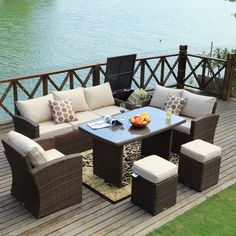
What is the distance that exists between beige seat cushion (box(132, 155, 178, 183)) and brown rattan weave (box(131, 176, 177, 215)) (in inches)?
2.0

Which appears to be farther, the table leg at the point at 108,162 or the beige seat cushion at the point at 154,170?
the table leg at the point at 108,162

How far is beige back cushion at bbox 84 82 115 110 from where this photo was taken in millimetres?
6664

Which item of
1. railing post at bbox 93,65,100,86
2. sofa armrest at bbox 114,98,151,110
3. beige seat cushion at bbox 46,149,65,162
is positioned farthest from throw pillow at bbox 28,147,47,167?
railing post at bbox 93,65,100,86

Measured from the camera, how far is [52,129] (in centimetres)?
573

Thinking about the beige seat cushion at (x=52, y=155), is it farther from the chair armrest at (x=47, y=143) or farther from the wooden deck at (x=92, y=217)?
the wooden deck at (x=92, y=217)

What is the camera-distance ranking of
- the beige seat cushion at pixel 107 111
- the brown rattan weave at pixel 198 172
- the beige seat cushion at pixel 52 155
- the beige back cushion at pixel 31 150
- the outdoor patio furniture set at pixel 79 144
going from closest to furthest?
the beige back cushion at pixel 31 150 → the outdoor patio furniture set at pixel 79 144 → the beige seat cushion at pixel 52 155 → the brown rattan weave at pixel 198 172 → the beige seat cushion at pixel 107 111

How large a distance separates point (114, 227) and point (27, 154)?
128cm

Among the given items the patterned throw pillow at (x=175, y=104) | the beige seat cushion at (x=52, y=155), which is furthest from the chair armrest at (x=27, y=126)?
the patterned throw pillow at (x=175, y=104)

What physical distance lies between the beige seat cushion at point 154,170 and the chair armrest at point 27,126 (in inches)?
66.6

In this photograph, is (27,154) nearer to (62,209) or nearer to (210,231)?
(62,209)

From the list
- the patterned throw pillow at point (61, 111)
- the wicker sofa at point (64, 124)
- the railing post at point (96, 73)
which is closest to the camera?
the wicker sofa at point (64, 124)

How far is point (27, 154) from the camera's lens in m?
4.11

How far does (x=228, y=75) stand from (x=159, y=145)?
4.08 meters

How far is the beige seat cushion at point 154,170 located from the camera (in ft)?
14.3
